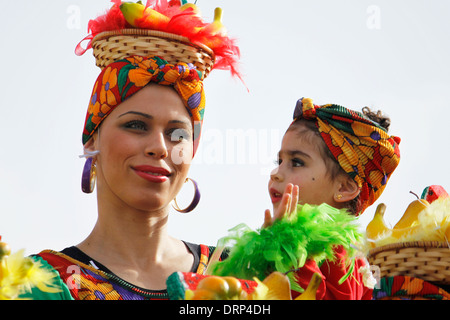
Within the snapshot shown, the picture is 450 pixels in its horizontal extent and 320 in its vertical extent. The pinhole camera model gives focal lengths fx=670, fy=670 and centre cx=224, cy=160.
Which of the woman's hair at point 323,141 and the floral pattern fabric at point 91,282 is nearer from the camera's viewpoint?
the floral pattern fabric at point 91,282

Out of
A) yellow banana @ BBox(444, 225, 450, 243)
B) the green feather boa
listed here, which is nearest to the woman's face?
the green feather boa

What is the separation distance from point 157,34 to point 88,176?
77 centimetres

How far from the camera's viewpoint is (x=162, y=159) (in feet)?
10.1

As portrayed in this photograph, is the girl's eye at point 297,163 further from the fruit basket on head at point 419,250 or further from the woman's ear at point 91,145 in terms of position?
the woman's ear at point 91,145

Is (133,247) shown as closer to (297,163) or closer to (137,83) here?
(137,83)

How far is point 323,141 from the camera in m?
3.85

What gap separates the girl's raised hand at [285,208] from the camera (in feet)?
8.74

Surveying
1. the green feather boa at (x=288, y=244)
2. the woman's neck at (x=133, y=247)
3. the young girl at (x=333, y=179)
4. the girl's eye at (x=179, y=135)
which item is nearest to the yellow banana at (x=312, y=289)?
the green feather boa at (x=288, y=244)

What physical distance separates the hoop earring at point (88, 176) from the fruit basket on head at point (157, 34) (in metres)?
0.53
